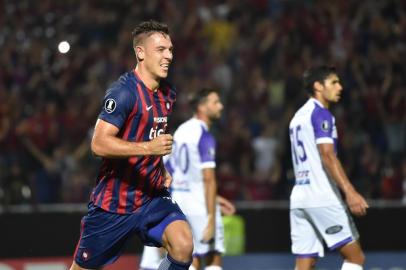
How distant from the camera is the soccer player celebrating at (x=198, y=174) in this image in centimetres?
985

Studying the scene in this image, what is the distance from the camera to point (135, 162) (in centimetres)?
704

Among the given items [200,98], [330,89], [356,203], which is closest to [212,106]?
[200,98]

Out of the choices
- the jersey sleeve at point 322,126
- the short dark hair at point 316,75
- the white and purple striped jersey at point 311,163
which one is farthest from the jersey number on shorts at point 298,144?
the short dark hair at point 316,75

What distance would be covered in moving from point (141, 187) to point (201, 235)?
9.76 feet

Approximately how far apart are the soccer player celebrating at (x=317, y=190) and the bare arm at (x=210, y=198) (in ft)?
3.23

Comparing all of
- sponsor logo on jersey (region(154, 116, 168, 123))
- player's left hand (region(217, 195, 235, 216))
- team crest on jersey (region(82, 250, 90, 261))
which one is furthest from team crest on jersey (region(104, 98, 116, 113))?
player's left hand (region(217, 195, 235, 216))

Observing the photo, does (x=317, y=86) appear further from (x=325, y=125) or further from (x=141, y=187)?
(x=141, y=187)

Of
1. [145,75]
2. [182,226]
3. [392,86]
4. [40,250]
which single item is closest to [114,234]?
[182,226]

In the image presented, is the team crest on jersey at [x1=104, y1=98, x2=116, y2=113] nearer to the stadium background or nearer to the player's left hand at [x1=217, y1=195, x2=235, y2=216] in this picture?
the player's left hand at [x1=217, y1=195, x2=235, y2=216]

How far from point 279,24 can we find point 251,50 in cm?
75

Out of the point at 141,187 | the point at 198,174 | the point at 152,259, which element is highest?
the point at 198,174

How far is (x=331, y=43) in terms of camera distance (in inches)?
640

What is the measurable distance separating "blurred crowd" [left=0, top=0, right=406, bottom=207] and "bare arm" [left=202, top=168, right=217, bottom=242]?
11.5 feet

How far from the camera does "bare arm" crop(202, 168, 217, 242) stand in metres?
9.62
